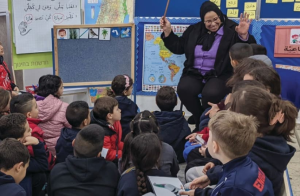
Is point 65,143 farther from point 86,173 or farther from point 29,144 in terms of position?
point 86,173

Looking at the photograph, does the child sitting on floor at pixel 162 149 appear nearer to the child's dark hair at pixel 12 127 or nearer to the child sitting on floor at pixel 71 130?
the child sitting on floor at pixel 71 130

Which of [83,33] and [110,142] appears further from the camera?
[83,33]

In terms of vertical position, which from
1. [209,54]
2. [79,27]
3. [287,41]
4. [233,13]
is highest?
[233,13]

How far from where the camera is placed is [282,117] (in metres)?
1.90

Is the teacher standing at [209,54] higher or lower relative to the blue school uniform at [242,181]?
higher

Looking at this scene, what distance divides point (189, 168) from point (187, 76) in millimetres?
1856

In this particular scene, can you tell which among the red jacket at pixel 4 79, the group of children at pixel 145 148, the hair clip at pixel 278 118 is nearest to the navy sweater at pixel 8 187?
the group of children at pixel 145 148

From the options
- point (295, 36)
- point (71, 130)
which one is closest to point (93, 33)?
point (71, 130)

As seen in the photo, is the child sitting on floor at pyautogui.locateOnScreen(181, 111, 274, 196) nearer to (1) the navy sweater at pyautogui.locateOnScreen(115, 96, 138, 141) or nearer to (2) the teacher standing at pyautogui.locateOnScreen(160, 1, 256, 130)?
(1) the navy sweater at pyautogui.locateOnScreen(115, 96, 138, 141)

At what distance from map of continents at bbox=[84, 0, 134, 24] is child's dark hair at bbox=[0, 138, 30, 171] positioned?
318 cm

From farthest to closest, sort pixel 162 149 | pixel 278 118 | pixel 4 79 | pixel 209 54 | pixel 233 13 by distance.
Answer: pixel 233 13 < pixel 209 54 < pixel 4 79 < pixel 162 149 < pixel 278 118

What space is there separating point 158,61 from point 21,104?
236 centimetres

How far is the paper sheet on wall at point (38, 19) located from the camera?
445cm

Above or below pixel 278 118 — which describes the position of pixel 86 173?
below
